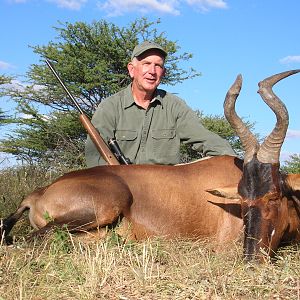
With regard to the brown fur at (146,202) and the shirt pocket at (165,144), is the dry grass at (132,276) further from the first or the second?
the shirt pocket at (165,144)

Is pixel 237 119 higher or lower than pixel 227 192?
higher

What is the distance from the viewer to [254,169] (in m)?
4.15

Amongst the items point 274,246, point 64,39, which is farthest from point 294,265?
point 64,39

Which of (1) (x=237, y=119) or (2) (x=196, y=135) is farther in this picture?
(2) (x=196, y=135)

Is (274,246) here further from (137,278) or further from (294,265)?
(137,278)

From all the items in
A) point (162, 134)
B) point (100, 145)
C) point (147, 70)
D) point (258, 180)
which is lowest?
point (258, 180)

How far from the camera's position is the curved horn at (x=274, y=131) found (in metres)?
4.19

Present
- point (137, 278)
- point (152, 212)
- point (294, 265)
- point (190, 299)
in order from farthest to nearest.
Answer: point (152, 212) < point (294, 265) < point (137, 278) < point (190, 299)

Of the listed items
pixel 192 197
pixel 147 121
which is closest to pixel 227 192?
pixel 192 197

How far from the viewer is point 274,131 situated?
14.0ft

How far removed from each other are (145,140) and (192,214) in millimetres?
1529

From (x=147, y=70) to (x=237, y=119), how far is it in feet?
5.91

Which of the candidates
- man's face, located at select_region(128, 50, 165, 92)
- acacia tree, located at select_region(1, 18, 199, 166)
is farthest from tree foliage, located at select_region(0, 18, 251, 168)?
man's face, located at select_region(128, 50, 165, 92)

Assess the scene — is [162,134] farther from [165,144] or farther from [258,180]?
[258,180]
